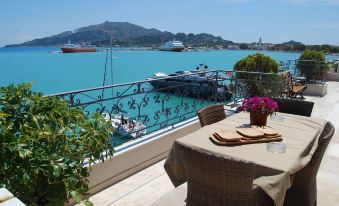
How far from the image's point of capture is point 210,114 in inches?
129

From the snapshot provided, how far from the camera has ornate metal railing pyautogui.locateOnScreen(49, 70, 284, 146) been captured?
134 inches

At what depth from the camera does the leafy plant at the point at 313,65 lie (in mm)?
10914

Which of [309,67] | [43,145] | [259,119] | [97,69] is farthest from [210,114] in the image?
[97,69]

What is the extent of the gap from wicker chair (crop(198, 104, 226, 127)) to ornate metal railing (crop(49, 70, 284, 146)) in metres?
0.91

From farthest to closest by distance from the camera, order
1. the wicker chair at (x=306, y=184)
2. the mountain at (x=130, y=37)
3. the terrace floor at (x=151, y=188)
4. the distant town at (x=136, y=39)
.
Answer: the mountain at (x=130, y=37)
the distant town at (x=136, y=39)
the terrace floor at (x=151, y=188)
the wicker chair at (x=306, y=184)

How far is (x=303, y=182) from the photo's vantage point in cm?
Answer: 232

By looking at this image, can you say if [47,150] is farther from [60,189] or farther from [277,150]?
[277,150]

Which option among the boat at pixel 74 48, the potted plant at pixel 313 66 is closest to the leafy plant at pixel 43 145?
the potted plant at pixel 313 66

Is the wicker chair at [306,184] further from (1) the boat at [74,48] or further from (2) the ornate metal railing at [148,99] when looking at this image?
(1) the boat at [74,48]

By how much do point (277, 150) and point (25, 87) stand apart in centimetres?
186

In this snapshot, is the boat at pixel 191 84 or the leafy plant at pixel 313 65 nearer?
the boat at pixel 191 84

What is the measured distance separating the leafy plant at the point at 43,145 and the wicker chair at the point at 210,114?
4.23 feet

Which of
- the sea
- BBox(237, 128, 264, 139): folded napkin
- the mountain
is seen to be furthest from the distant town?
BBox(237, 128, 264, 139): folded napkin

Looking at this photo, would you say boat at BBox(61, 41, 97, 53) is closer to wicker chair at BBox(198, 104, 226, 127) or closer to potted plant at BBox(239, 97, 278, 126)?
wicker chair at BBox(198, 104, 226, 127)
